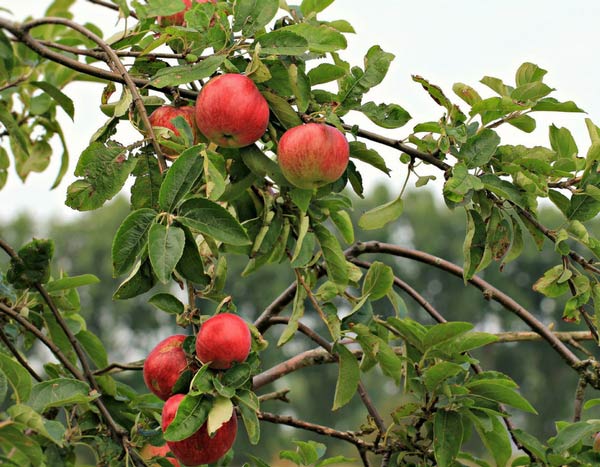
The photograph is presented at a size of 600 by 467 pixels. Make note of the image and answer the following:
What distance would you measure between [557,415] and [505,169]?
102 feet

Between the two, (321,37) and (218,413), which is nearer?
(218,413)

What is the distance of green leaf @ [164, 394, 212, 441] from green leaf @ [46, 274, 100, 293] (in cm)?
59

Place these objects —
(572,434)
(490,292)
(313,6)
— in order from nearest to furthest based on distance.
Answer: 1. (313,6)
2. (572,434)
3. (490,292)

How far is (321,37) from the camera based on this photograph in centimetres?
121

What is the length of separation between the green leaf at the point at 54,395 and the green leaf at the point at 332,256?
42cm

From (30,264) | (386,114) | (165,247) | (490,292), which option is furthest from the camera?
(490,292)

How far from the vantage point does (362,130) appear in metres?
1.27

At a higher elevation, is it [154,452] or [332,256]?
[332,256]

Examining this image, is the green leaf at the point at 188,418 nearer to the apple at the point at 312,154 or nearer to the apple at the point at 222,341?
the apple at the point at 222,341

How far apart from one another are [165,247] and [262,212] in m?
0.41

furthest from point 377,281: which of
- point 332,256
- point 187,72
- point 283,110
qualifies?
point 187,72

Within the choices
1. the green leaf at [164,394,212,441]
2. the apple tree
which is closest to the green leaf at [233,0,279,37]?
the apple tree

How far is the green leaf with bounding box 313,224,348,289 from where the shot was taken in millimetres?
1382

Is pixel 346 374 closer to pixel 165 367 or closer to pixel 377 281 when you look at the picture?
pixel 377 281
